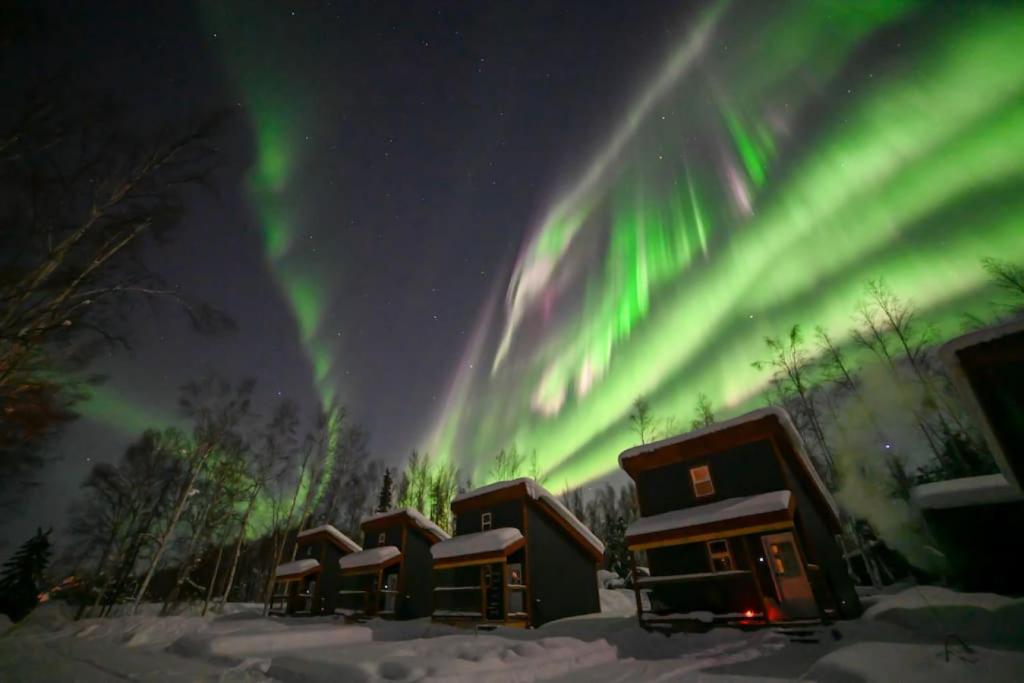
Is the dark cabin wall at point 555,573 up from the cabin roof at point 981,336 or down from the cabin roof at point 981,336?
down

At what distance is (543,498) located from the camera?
846 inches

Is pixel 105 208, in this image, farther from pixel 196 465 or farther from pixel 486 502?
pixel 196 465

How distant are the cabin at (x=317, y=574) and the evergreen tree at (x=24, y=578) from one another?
20.8m

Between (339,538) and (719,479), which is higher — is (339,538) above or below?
below

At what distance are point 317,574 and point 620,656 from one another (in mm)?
26270

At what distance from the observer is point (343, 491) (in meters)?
42.4

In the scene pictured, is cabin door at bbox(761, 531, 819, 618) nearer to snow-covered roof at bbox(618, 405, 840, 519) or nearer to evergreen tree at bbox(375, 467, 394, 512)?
snow-covered roof at bbox(618, 405, 840, 519)

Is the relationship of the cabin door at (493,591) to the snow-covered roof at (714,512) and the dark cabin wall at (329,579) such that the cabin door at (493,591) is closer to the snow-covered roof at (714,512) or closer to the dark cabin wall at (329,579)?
the snow-covered roof at (714,512)

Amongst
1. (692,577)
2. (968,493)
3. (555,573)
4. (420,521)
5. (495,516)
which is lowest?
(692,577)

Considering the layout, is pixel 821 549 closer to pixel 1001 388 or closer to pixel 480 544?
pixel 1001 388

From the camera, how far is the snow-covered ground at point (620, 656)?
8.16 m

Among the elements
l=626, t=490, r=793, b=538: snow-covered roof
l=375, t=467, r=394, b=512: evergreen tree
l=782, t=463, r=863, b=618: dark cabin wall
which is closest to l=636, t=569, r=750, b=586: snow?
l=626, t=490, r=793, b=538: snow-covered roof

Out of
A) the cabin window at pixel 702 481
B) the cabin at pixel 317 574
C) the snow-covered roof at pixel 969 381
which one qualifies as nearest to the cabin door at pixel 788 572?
the cabin window at pixel 702 481

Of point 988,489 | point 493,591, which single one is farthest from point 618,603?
point 988,489
